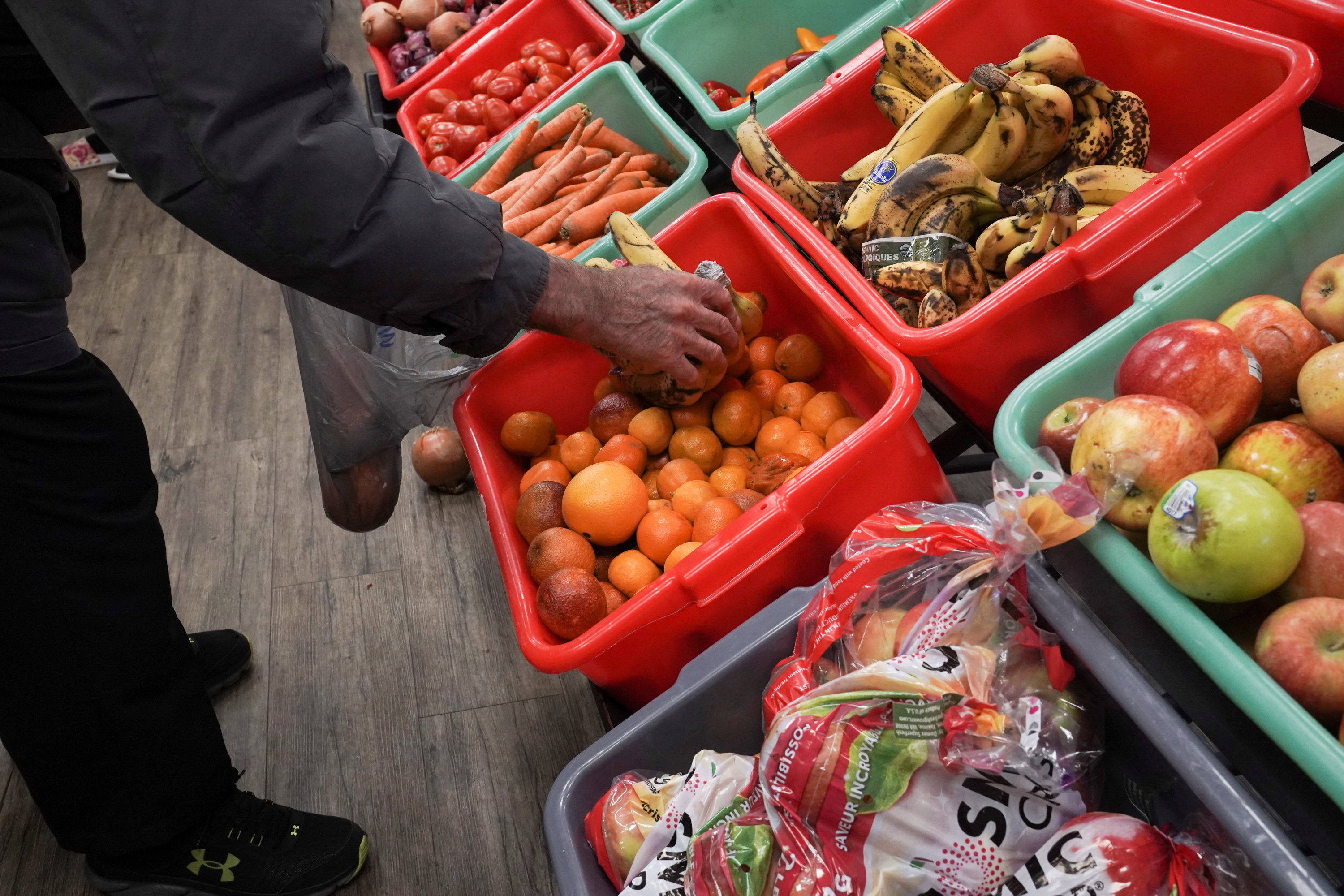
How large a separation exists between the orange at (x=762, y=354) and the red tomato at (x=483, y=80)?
5.29 feet

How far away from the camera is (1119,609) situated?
0.89 metres

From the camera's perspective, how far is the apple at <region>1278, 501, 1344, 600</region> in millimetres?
755

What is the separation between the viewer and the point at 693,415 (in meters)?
1.42

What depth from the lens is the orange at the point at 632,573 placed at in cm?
121

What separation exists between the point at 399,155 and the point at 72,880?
1711mm

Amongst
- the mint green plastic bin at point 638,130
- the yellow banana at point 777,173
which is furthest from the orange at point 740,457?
the mint green plastic bin at point 638,130

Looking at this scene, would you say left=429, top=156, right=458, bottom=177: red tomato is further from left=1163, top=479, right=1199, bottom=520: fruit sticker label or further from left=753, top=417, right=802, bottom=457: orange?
left=1163, top=479, right=1199, bottom=520: fruit sticker label

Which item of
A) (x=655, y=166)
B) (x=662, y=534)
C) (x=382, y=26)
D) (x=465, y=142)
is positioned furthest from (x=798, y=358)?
(x=382, y=26)

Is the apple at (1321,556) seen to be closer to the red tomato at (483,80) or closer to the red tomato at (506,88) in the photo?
the red tomato at (506,88)

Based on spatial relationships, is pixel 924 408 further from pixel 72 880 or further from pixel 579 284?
pixel 72 880

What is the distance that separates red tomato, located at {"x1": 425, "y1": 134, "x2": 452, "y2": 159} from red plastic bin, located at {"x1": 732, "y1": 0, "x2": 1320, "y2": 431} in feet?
4.19

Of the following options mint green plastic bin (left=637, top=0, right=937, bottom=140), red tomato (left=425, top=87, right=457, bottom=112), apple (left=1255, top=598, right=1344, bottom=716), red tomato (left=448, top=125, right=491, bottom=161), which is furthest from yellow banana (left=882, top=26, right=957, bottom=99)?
red tomato (left=425, top=87, right=457, bottom=112)

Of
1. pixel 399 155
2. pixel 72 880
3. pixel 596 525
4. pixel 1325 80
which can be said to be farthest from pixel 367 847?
pixel 1325 80

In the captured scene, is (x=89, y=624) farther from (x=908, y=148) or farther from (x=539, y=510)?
(x=908, y=148)
